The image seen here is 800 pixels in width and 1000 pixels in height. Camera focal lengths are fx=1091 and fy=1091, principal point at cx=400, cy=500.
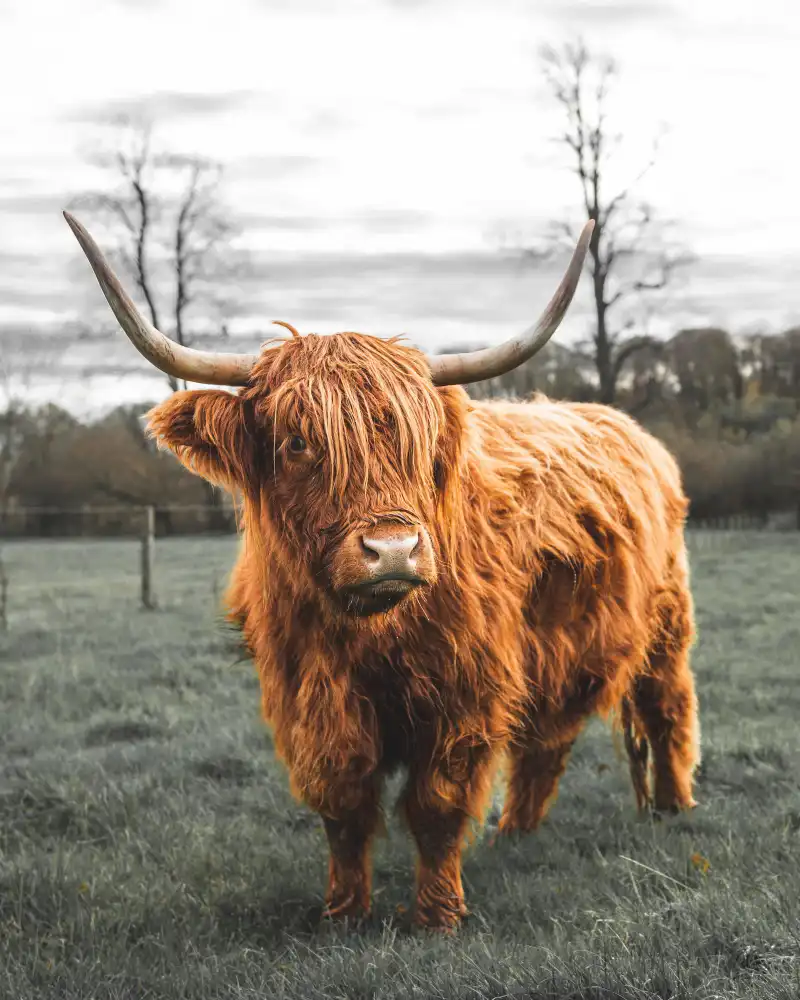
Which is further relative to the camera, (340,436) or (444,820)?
(444,820)

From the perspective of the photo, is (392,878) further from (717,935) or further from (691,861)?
(717,935)

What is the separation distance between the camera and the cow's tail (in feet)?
16.4

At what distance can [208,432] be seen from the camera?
3.30 m

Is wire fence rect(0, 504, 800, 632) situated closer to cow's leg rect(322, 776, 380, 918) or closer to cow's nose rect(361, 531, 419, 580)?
cow's leg rect(322, 776, 380, 918)

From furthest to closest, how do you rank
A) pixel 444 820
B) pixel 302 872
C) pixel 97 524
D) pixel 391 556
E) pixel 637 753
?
pixel 97 524
pixel 637 753
pixel 302 872
pixel 444 820
pixel 391 556

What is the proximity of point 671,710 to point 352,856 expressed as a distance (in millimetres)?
1998

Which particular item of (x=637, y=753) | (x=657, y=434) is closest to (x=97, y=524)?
(x=657, y=434)

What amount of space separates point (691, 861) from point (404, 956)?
1.35m

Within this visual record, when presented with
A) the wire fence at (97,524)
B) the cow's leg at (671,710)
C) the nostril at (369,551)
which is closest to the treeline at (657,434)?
the wire fence at (97,524)

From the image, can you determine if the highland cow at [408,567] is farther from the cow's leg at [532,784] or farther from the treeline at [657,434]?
the treeline at [657,434]

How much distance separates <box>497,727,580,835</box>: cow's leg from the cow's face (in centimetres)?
167

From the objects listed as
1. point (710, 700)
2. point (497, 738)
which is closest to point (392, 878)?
point (497, 738)

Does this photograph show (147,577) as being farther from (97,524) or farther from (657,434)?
(97,524)

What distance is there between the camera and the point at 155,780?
5383 millimetres
